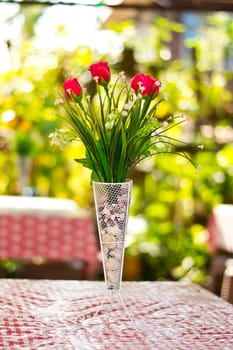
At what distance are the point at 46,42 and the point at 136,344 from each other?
5048mm

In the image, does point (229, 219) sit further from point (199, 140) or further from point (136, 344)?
point (136, 344)

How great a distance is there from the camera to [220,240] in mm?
5520

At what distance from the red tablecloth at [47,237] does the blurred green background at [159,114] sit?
161cm

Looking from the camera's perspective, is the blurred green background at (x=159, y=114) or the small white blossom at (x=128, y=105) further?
the blurred green background at (x=159, y=114)

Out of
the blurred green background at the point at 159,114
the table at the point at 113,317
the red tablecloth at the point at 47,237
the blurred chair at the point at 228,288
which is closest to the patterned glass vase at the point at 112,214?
the table at the point at 113,317

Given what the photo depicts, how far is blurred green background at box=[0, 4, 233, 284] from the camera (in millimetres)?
6641

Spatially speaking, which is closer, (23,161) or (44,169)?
(23,161)

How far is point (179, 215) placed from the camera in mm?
7133

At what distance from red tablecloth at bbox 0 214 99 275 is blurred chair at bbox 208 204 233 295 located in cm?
95

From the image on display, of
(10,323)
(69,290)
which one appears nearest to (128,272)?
(69,290)

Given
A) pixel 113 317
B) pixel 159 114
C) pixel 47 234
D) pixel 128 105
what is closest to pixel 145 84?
pixel 128 105

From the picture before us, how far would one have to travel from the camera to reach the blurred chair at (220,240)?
17.9 feet

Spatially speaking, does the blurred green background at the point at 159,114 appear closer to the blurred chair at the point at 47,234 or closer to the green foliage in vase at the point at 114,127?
the blurred chair at the point at 47,234

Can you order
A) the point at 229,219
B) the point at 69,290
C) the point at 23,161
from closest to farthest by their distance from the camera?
the point at 69,290 < the point at 229,219 < the point at 23,161
